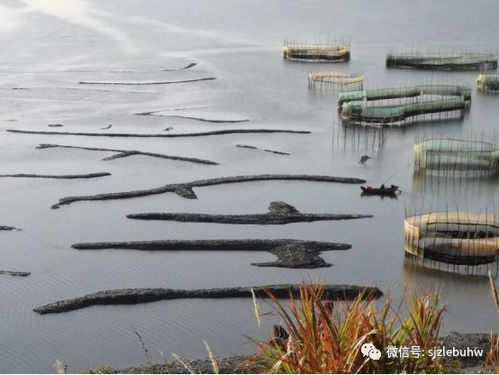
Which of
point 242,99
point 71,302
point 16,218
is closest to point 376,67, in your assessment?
point 242,99

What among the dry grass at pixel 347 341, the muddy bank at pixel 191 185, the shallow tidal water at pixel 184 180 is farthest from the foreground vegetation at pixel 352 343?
the muddy bank at pixel 191 185

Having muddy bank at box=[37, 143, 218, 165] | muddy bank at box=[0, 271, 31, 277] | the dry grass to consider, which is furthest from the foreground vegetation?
muddy bank at box=[37, 143, 218, 165]

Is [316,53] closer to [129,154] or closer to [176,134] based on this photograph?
[176,134]

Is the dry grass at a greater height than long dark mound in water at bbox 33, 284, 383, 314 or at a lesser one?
greater

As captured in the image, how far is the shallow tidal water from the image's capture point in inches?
662

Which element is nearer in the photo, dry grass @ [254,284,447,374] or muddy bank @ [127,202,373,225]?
dry grass @ [254,284,447,374]

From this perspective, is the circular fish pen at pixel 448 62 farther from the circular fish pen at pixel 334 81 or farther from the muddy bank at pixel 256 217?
the muddy bank at pixel 256 217

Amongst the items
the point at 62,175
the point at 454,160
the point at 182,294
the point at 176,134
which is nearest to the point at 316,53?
the point at 176,134

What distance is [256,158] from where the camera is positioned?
1160 inches

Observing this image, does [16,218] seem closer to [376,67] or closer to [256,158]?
[256,158]

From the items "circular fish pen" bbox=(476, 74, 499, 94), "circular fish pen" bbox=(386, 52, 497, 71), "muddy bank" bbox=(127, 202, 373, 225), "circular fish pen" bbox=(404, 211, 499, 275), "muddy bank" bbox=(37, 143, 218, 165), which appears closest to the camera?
"circular fish pen" bbox=(404, 211, 499, 275)

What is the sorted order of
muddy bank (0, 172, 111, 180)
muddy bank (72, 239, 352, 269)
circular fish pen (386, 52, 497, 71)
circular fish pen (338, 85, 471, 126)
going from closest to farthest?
muddy bank (72, 239, 352, 269) → muddy bank (0, 172, 111, 180) → circular fish pen (338, 85, 471, 126) → circular fish pen (386, 52, 497, 71)

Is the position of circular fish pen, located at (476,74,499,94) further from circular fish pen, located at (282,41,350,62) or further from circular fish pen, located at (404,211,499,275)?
circular fish pen, located at (404,211,499,275)

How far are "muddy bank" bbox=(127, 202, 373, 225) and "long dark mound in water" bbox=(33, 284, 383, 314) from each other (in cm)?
445
